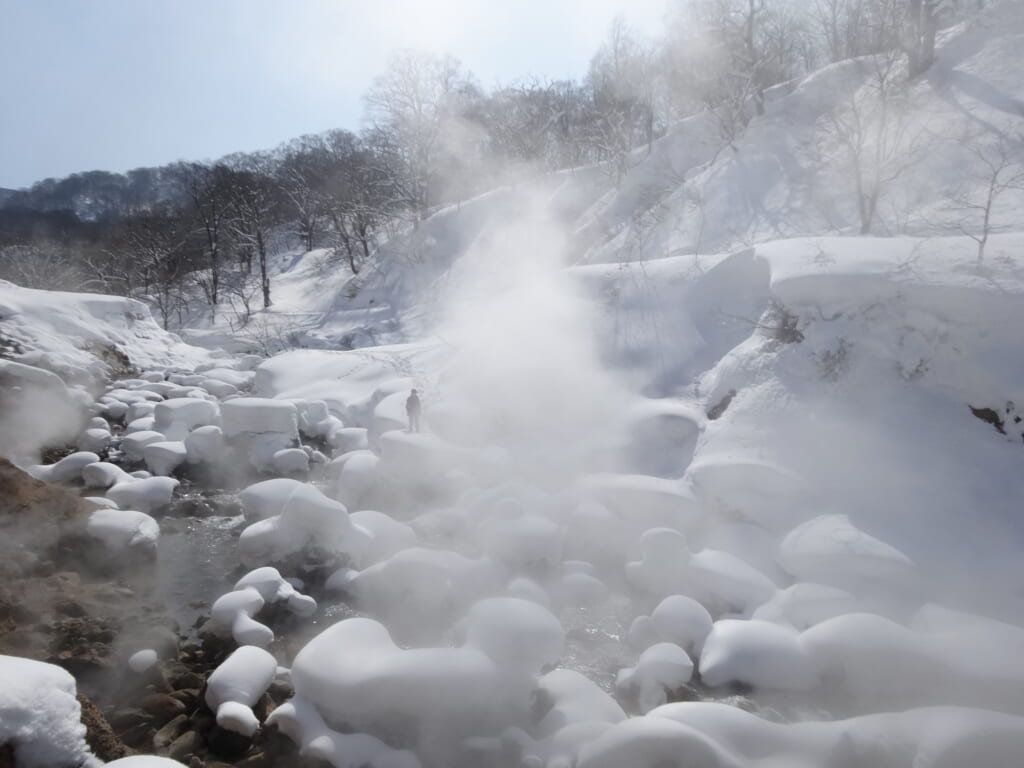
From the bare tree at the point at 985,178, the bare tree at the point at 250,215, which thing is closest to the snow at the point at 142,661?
the bare tree at the point at 985,178

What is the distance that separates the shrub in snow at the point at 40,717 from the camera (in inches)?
125

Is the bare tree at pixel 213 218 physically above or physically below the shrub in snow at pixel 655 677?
above

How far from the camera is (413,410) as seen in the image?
10.6 m

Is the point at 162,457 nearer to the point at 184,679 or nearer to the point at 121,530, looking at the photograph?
the point at 121,530

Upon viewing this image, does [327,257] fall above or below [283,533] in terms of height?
above

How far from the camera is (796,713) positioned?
17.0 ft

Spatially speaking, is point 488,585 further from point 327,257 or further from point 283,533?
point 327,257

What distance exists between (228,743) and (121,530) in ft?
13.7

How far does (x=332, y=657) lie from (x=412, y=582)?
1769 mm

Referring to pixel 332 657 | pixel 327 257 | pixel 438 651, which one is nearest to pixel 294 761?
pixel 332 657

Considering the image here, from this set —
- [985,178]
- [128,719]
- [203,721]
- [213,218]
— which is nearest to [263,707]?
[203,721]

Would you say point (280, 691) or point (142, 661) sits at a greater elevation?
point (142, 661)

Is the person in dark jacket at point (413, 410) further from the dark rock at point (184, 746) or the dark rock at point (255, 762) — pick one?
the dark rock at point (255, 762)

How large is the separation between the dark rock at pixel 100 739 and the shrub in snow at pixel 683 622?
188 inches
